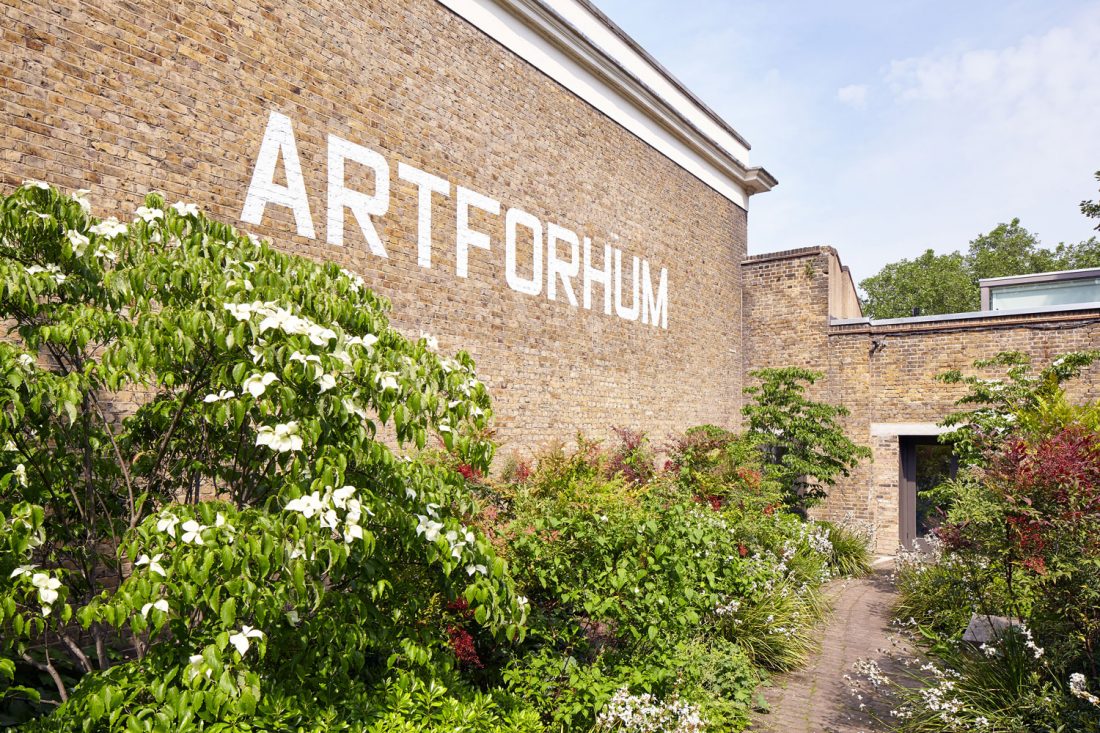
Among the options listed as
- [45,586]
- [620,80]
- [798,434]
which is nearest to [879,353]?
[798,434]

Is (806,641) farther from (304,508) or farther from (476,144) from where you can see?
(476,144)

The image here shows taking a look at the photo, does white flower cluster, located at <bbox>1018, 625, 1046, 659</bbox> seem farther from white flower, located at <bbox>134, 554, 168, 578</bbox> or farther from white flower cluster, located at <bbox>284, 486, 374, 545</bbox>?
white flower, located at <bbox>134, 554, 168, 578</bbox>

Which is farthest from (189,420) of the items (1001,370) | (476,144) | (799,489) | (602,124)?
(1001,370)

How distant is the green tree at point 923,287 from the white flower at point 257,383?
3864 cm

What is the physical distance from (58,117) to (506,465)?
19.6 feet

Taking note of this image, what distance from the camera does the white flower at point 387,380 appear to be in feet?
10.1

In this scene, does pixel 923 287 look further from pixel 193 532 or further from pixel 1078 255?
pixel 193 532

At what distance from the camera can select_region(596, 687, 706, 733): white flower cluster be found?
4426 mm

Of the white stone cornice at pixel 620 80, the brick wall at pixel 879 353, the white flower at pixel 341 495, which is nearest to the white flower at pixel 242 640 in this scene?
the white flower at pixel 341 495

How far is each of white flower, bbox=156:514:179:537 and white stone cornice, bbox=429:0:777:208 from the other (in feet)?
25.6

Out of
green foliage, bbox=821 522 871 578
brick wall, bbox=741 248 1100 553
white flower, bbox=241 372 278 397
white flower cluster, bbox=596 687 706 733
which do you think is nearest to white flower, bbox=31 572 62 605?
white flower, bbox=241 372 278 397

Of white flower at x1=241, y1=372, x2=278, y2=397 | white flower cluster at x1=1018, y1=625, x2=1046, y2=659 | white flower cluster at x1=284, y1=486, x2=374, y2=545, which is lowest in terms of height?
white flower cluster at x1=1018, y1=625, x2=1046, y2=659

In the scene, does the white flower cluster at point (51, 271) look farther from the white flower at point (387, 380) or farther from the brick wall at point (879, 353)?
the brick wall at point (879, 353)

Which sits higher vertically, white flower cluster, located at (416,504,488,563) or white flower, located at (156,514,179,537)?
white flower, located at (156,514,179,537)
